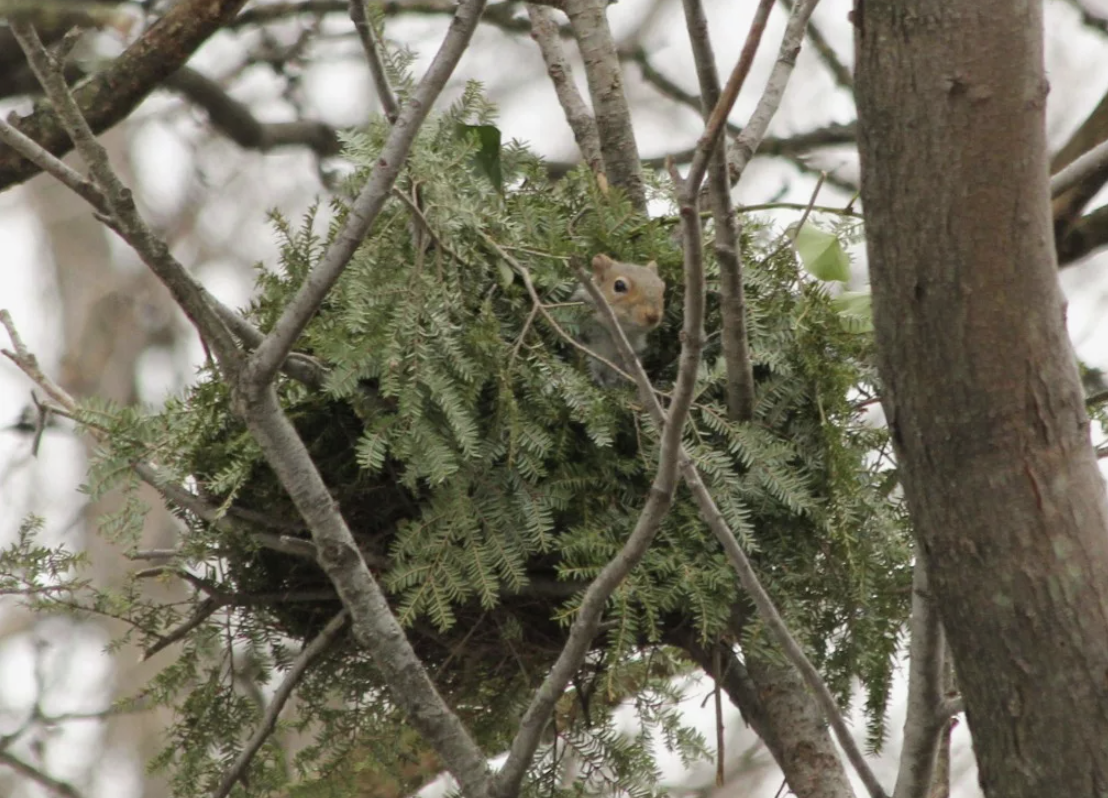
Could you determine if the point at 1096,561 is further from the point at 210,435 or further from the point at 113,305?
the point at 113,305

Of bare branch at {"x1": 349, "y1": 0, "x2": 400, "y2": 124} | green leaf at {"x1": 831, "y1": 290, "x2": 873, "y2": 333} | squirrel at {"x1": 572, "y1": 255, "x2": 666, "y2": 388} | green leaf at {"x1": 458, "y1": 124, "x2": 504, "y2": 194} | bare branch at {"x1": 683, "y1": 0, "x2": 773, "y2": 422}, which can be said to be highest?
green leaf at {"x1": 458, "y1": 124, "x2": 504, "y2": 194}

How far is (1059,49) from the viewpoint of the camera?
5836 mm

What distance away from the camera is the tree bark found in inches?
51.6

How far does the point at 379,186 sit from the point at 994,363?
744 mm

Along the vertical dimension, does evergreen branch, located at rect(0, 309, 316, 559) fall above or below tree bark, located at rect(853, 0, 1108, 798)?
above

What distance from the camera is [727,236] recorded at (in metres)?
1.69

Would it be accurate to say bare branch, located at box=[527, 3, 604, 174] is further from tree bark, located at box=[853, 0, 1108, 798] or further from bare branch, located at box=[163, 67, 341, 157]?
tree bark, located at box=[853, 0, 1108, 798]

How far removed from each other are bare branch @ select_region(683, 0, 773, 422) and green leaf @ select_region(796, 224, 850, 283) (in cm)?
33

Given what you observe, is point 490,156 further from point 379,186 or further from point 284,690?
point 284,690

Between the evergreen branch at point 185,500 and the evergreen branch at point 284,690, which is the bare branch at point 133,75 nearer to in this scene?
the evergreen branch at point 185,500

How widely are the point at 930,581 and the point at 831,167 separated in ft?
9.37

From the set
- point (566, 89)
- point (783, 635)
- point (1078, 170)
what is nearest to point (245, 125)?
point (566, 89)

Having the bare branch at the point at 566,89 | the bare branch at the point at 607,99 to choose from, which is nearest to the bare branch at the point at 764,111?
the bare branch at the point at 607,99

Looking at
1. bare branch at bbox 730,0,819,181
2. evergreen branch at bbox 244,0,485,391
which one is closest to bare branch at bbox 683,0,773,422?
evergreen branch at bbox 244,0,485,391
